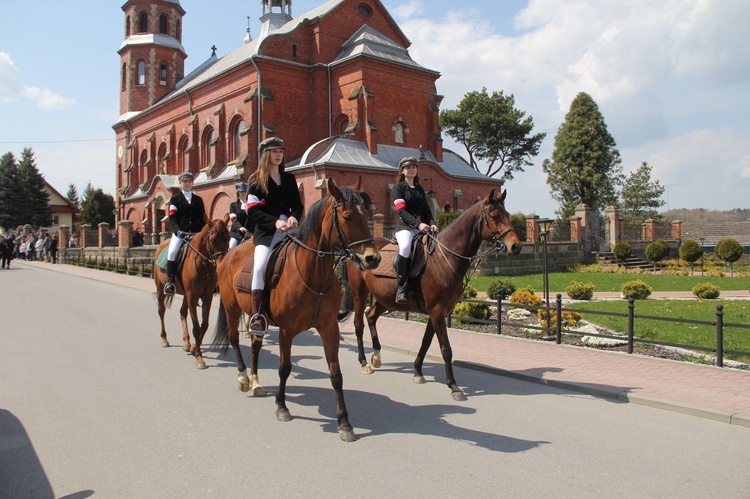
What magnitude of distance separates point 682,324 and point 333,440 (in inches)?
Result: 382

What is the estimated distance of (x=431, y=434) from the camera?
5.02 m

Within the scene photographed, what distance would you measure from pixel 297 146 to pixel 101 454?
33.1 metres

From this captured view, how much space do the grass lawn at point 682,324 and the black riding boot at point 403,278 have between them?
406 centimetres

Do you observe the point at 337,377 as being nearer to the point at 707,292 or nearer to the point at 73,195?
the point at 707,292

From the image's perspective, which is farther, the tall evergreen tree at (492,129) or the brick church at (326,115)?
the tall evergreen tree at (492,129)

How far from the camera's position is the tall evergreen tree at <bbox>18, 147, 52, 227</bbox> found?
65188 millimetres

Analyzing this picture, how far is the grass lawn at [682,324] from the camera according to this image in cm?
955

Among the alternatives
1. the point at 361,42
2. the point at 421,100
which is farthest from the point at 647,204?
the point at 361,42

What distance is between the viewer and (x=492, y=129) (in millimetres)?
59500

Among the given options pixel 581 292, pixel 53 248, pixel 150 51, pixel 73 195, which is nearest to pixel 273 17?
pixel 150 51

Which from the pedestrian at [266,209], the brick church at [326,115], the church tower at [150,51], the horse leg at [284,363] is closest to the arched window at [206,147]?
the brick church at [326,115]

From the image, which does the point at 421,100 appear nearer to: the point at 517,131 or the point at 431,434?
the point at 517,131

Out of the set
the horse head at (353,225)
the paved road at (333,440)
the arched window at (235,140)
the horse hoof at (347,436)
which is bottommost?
the paved road at (333,440)

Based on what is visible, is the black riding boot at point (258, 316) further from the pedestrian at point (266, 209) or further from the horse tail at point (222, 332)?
the horse tail at point (222, 332)
